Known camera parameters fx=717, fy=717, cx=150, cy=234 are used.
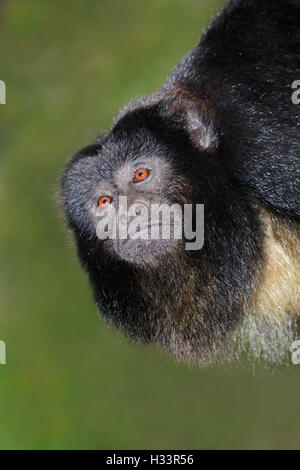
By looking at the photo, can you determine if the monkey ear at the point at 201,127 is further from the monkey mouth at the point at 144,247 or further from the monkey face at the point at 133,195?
the monkey mouth at the point at 144,247

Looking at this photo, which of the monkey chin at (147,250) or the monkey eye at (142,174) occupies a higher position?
the monkey eye at (142,174)

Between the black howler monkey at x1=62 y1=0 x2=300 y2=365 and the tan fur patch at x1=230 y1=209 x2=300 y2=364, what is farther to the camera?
the tan fur patch at x1=230 y1=209 x2=300 y2=364

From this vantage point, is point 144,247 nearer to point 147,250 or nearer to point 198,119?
point 147,250

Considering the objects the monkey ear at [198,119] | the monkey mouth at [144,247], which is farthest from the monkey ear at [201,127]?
the monkey mouth at [144,247]

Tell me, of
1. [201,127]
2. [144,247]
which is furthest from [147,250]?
[201,127]

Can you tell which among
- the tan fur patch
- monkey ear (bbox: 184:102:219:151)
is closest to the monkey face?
monkey ear (bbox: 184:102:219:151)

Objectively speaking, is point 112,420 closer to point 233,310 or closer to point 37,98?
point 37,98

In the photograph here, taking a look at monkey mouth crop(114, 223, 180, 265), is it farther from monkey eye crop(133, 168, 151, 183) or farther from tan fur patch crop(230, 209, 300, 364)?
tan fur patch crop(230, 209, 300, 364)

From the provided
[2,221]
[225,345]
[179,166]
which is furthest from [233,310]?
[2,221]
